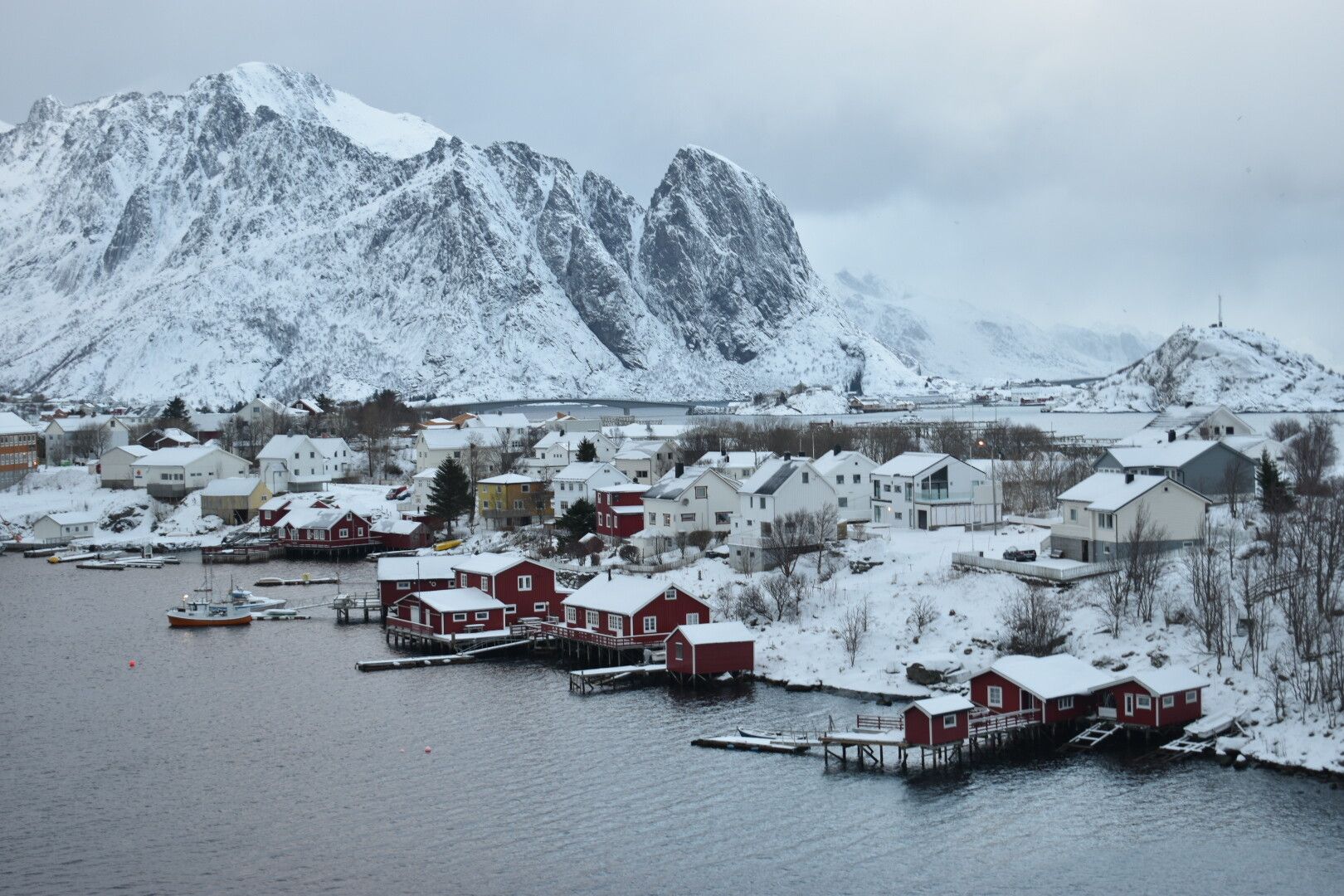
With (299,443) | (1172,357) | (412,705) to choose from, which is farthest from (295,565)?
(1172,357)

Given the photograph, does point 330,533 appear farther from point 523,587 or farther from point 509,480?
point 523,587

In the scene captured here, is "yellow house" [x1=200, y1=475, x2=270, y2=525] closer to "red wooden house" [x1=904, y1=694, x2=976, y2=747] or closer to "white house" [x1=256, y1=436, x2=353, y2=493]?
"white house" [x1=256, y1=436, x2=353, y2=493]

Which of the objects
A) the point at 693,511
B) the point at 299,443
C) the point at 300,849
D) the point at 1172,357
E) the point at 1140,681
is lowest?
the point at 300,849

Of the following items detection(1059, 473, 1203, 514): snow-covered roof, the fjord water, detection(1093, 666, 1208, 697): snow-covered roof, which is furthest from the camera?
detection(1059, 473, 1203, 514): snow-covered roof

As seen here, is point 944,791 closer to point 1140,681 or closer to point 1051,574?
point 1140,681

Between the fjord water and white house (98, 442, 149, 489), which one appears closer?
the fjord water

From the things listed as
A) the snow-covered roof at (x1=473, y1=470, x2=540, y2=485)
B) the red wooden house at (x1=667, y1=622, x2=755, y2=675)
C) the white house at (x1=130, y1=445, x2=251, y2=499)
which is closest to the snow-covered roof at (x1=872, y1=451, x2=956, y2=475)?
the red wooden house at (x1=667, y1=622, x2=755, y2=675)

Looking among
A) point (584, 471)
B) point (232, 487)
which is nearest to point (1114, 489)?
point (584, 471)

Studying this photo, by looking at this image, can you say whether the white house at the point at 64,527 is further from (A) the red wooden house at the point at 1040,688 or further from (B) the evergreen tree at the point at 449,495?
(A) the red wooden house at the point at 1040,688
